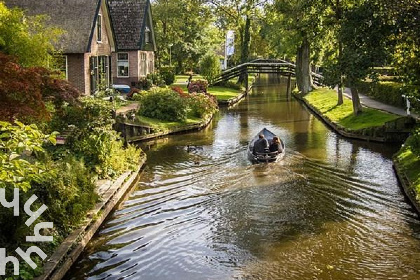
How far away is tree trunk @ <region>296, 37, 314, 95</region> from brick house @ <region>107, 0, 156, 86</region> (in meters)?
15.7

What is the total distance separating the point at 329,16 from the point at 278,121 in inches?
331

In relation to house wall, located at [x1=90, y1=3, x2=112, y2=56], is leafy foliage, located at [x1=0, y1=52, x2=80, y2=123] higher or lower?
lower

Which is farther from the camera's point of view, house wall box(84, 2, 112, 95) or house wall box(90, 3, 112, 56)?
house wall box(90, 3, 112, 56)

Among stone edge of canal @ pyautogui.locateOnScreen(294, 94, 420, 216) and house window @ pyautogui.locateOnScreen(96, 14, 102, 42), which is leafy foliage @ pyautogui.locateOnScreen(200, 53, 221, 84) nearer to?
house window @ pyautogui.locateOnScreen(96, 14, 102, 42)

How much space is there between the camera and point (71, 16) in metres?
33.5

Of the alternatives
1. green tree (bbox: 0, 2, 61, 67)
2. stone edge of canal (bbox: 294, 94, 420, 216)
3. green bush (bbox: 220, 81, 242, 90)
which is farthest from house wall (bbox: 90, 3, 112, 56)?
green bush (bbox: 220, 81, 242, 90)

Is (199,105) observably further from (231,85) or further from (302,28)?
(231,85)

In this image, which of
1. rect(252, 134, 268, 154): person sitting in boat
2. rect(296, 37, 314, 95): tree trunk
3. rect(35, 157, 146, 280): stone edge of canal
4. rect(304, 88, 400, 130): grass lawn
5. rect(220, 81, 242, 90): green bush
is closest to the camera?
rect(35, 157, 146, 280): stone edge of canal

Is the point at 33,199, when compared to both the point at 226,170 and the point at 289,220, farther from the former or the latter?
the point at 226,170

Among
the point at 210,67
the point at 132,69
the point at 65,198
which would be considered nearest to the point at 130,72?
the point at 132,69

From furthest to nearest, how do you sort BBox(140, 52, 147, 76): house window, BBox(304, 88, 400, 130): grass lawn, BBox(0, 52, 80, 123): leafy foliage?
1. BBox(140, 52, 147, 76): house window
2. BBox(304, 88, 400, 130): grass lawn
3. BBox(0, 52, 80, 123): leafy foliage

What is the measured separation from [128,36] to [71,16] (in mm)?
12559

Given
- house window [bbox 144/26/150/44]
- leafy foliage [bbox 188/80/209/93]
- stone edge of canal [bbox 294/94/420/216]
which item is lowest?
stone edge of canal [bbox 294/94/420/216]

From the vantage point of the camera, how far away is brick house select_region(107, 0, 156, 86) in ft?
150
